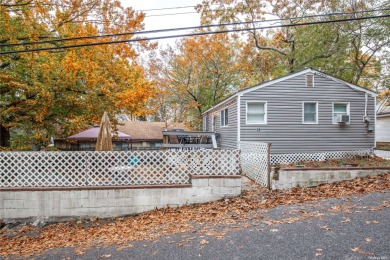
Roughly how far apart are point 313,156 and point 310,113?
2080 mm

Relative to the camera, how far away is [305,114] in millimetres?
11984

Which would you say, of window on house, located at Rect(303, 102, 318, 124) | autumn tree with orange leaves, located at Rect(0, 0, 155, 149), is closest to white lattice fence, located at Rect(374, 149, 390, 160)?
window on house, located at Rect(303, 102, 318, 124)

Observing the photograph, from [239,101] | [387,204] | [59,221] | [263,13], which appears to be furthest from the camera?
[263,13]

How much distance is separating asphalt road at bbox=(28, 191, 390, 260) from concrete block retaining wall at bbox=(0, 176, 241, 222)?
1711mm

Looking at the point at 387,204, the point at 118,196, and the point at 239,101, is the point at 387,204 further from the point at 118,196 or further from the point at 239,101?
the point at 239,101

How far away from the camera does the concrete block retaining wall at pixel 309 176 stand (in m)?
7.13

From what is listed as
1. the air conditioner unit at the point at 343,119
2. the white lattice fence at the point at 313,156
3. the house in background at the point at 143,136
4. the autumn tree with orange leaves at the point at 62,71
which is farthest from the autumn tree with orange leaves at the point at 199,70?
the air conditioner unit at the point at 343,119

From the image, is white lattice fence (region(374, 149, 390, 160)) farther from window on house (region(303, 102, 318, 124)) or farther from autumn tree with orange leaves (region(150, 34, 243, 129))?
autumn tree with orange leaves (region(150, 34, 243, 129))

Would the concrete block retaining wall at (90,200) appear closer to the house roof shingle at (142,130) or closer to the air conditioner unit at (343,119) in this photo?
the air conditioner unit at (343,119)

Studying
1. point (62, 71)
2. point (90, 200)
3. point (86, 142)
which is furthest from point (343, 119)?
point (86, 142)

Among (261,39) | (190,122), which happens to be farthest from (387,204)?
(190,122)

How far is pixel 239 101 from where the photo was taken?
1138 centimetres

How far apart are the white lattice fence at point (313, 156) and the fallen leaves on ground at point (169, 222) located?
179 inches

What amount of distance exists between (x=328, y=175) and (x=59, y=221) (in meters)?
7.43
